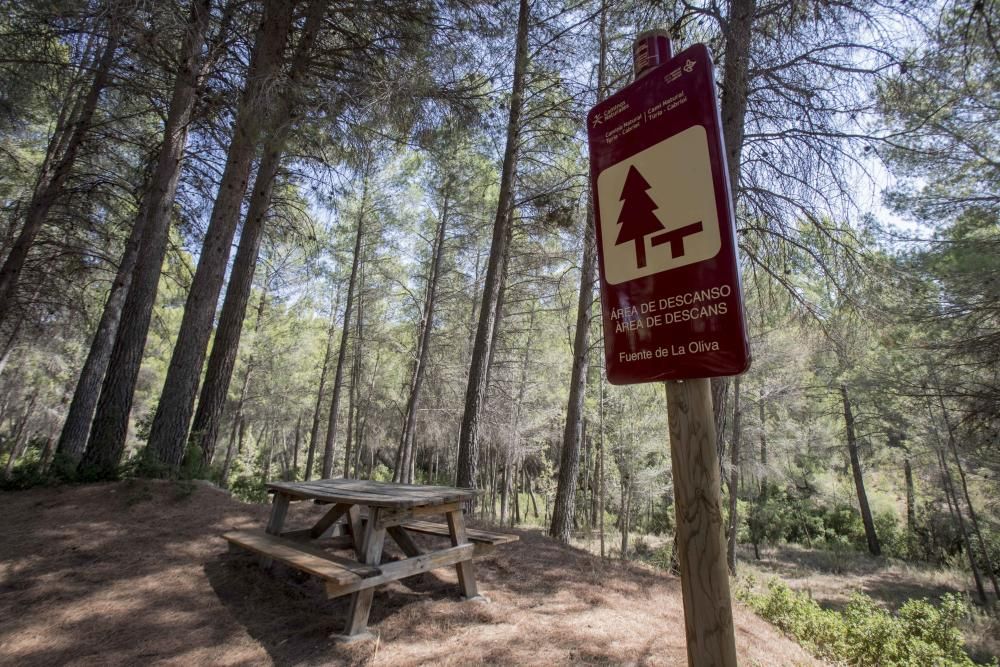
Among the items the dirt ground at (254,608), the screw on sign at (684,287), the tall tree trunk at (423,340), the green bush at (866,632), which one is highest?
the tall tree trunk at (423,340)

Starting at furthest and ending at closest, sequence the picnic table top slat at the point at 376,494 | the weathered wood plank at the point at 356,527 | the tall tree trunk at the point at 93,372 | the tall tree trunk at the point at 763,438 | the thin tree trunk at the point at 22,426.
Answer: the tall tree trunk at the point at 763,438 → the thin tree trunk at the point at 22,426 → the tall tree trunk at the point at 93,372 → the weathered wood plank at the point at 356,527 → the picnic table top slat at the point at 376,494

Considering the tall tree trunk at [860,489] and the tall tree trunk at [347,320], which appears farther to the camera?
the tall tree trunk at [860,489]

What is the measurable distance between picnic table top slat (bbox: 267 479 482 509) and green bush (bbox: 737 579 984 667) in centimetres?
301

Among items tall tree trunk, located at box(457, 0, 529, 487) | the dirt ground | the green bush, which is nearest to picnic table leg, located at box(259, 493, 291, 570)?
the dirt ground

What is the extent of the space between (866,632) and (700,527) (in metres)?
3.85

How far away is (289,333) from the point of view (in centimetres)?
1850

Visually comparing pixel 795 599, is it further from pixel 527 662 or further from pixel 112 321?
pixel 112 321

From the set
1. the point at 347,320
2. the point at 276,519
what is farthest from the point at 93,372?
the point at 347,320

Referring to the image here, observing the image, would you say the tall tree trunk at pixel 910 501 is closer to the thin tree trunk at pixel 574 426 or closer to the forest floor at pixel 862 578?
the forest floor at pixel 862 578

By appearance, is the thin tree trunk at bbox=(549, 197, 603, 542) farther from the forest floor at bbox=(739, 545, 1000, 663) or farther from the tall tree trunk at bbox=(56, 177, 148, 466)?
the tall tree trunk at bbox=(56, 177, 148, 466)

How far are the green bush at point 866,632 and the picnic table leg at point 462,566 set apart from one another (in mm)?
2690

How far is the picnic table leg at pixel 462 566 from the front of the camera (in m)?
3.56

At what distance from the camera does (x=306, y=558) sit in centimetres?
312

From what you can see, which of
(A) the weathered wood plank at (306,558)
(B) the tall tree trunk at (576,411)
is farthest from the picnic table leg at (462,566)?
(B) the tall tree trunk at (576,411)
